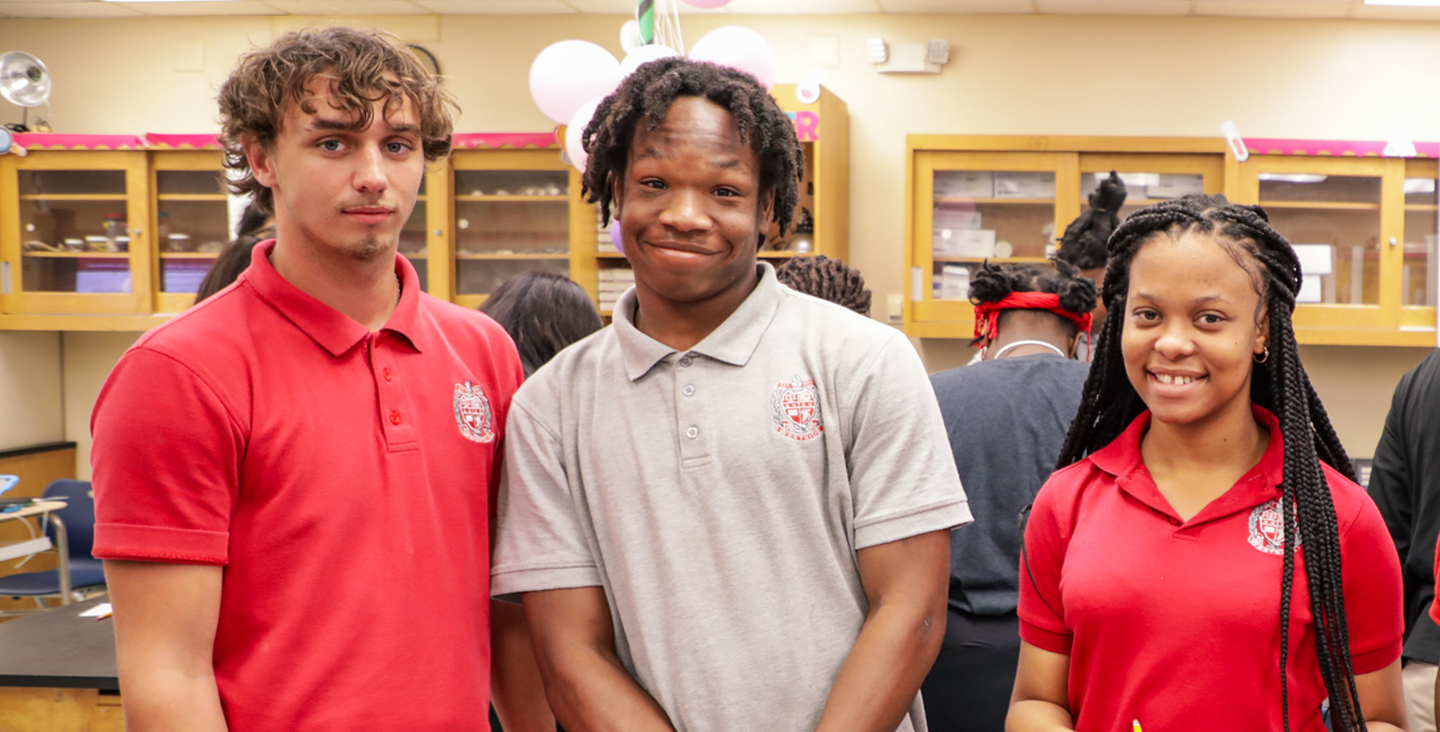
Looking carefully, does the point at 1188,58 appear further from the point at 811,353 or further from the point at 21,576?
the point at 21,576

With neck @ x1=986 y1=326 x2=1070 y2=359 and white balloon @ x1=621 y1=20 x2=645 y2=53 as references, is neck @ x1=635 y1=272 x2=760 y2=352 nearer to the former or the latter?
neck @ x1=986 y1=326 x2=1070 y2=359

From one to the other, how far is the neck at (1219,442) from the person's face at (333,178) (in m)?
1.00

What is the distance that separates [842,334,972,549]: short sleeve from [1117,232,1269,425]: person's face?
27 cm

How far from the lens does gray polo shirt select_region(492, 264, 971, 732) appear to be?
1.19 meters

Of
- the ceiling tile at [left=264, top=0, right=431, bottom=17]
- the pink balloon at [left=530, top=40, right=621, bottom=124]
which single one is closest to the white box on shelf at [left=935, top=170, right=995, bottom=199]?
the pink balloon at [left=530, top=40, right=621, bottom=124]

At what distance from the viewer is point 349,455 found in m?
1.20

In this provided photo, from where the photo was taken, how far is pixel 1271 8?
14.4 ft

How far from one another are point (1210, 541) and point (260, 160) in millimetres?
1228

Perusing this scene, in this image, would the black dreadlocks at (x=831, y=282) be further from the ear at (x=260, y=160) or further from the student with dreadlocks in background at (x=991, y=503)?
the ear at (x=260, y=160)

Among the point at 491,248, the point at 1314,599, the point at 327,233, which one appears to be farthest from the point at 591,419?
the point at 491,248

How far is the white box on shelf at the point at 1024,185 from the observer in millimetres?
4398

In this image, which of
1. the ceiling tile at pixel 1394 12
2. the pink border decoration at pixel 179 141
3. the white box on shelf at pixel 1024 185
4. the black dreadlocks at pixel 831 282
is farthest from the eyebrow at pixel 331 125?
the ceiling tile at pixel 1394 12

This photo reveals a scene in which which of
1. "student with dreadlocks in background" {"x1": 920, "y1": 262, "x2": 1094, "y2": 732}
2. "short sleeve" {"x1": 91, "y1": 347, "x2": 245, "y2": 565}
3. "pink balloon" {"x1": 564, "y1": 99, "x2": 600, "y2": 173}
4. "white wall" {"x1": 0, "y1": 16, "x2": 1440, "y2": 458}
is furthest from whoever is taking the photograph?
"white wall" {"x1": 0, "y1": 16, "x2": 1440, "y2": 458}

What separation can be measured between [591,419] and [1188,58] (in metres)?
4.23
